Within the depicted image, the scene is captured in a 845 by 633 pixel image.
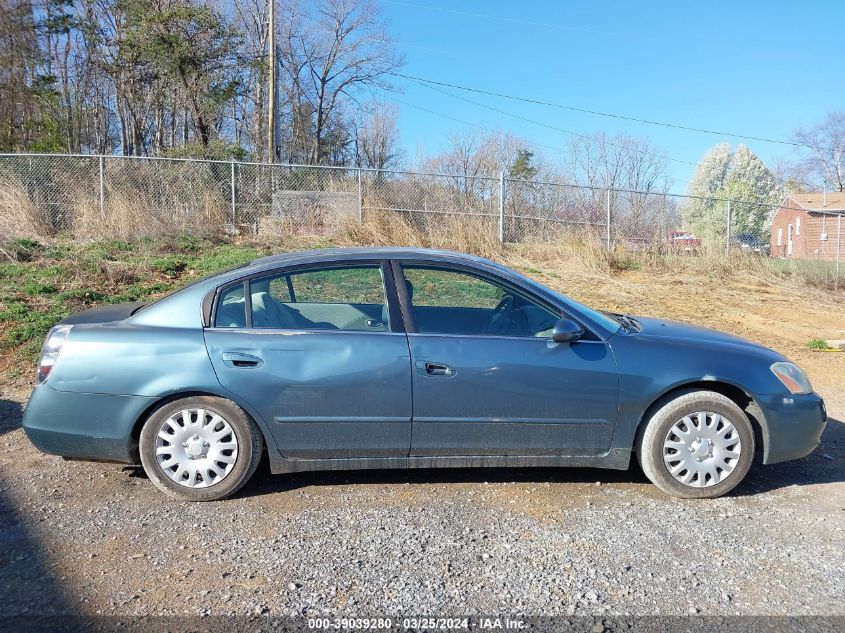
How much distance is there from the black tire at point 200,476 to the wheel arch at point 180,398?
0.08 feet

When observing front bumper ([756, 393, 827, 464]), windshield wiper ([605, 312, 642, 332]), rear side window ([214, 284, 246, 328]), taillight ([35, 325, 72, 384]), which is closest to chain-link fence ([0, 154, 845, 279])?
taillight ([35, 325, 72, 384])

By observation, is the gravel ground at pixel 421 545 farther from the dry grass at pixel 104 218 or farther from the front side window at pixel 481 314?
the dry grass at pixel 104 218

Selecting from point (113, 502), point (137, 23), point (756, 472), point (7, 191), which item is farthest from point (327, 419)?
point (137, 23)

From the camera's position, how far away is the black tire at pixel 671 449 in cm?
395

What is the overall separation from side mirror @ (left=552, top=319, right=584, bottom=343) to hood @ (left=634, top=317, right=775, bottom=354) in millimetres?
516

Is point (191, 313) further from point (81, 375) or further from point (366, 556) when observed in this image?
point (366, 556)

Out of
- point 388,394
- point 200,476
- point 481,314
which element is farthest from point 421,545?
point 481,314

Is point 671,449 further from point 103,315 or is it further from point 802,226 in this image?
point 802,226

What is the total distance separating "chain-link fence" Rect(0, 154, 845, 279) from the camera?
13.3 metres

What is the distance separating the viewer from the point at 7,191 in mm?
12875

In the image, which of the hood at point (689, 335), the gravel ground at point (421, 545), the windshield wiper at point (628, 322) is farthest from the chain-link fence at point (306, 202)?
the gravel ground at point (421, 545)

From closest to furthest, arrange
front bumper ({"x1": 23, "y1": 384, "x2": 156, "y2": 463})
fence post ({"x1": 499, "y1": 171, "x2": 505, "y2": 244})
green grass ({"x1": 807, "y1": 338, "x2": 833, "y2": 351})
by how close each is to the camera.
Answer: front bumper ({"x1": 23, "y1": 384, "x2": 156, "y2": 463}) → green grass ({"x1": 807, "y1": 338, "x2": 833, "y2": 351}) → fence post ({"x1": 499, "y1": 171, "x2": 505, "y2": 244})

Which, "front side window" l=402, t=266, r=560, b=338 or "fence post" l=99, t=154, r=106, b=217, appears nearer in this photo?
"front side window" l=402, t=266, r=560, b=338

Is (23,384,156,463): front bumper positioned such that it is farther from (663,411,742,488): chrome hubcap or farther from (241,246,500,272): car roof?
(663,411,742,488): chrome hubcap
